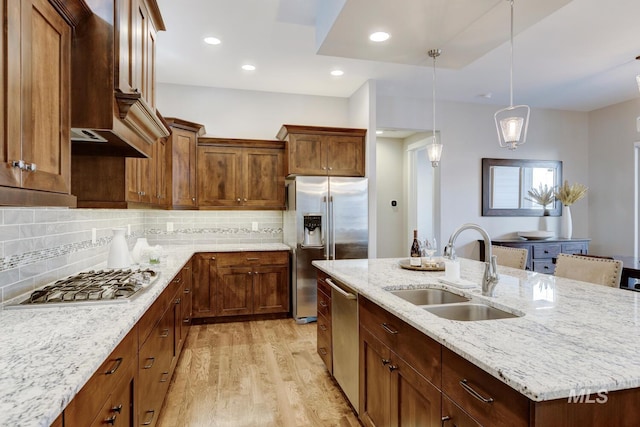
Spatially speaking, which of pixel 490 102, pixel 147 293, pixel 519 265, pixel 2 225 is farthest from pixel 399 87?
pixel 2 225

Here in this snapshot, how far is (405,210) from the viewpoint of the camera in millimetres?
6883

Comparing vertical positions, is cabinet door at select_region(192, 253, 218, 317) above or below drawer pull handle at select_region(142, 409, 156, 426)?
above

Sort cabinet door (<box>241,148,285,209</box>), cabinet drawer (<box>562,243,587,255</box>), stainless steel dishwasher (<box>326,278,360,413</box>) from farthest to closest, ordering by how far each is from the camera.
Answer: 1. cabinet drawer (<box>562,243,587,255</box>)
2. cabinet door (<box>241,148,285,209</box>)
3. stainless steel dishwasher (<box>326,278,360,413</box>)

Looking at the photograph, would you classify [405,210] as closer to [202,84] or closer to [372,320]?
[202,84]

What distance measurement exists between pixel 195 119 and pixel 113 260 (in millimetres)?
2640

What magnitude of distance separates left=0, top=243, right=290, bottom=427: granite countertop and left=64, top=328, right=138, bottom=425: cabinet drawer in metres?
0.06

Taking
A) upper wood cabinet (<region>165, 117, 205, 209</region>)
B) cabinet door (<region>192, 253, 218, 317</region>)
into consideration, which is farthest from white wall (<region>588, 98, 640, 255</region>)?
upper wood cabinet (<region>165, 117, 205, 209</region>)

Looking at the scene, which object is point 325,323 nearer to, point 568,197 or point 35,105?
point 35,105

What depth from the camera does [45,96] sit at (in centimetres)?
131

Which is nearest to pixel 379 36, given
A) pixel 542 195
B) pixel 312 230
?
pixel 312 230

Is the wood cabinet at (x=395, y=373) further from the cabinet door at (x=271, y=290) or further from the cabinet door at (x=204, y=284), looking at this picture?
the cabinet door at (x=204, y=284)

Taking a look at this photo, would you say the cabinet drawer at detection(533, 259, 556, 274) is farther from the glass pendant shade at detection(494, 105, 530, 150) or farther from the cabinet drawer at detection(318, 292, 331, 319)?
the cabinet drawer at detection(318, 292, 331, 319)

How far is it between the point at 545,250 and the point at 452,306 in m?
4.06

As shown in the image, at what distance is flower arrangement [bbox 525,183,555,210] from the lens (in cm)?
562
